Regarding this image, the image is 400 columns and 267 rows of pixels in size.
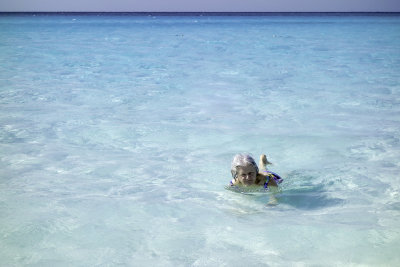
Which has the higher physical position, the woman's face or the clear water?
the woman's face

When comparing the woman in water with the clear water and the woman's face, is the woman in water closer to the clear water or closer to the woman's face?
the woman's face

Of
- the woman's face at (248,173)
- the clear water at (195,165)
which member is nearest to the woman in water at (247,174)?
the woman's face at (248,173)

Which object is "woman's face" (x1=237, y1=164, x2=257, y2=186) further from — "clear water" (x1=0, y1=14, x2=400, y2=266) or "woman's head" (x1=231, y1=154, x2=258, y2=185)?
"clear water" (x1=0, y1=14, x2=400, y2=266)

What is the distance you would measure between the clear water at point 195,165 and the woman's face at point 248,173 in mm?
206

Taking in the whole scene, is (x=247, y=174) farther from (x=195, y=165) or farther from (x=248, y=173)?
(x=195, y=165)

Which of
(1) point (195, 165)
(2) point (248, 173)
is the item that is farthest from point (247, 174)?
(1) point (195, 165)

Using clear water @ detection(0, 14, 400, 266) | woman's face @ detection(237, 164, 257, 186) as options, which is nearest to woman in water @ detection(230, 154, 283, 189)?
woman's face @ detection(237, 164, 257, 186)

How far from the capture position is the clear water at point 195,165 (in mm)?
3178

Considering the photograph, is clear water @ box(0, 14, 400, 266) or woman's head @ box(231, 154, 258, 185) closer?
clear water @ box(0, 14, 400, 266)

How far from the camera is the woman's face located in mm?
3701

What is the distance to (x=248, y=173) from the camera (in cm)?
371

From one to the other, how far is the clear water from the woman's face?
21cm

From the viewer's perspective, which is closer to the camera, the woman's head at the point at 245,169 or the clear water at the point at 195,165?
the clear water at the point at 195,165

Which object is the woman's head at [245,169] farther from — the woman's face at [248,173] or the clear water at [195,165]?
the clear water at [195,165]
